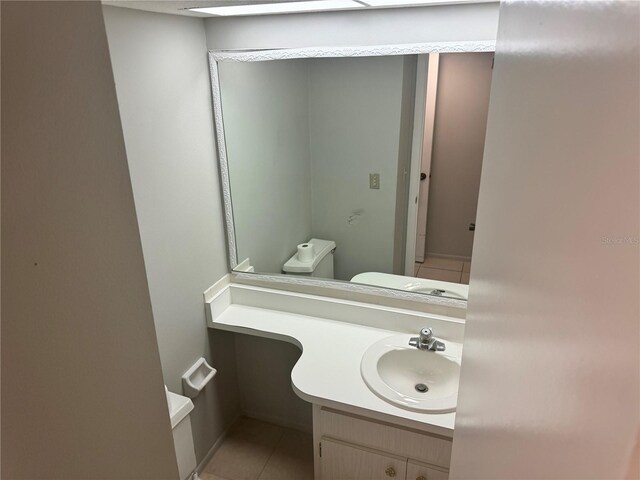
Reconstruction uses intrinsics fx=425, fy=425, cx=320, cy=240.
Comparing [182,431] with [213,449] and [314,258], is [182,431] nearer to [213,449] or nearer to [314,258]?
[213,449]

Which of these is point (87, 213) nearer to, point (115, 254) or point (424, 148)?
point (115, 254)

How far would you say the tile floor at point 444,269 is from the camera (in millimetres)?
1847

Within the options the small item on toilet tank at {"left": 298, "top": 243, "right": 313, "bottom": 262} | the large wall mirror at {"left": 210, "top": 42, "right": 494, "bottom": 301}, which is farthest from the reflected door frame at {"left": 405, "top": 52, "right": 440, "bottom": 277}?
the small item on toilet tank at {"left": 298, "top": 243, "right": 313, "bottom": 262}

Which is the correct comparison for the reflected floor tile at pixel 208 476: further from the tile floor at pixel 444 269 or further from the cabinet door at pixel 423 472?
the tile floor at pixel 444 269

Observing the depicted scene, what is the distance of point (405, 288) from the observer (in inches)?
74.4

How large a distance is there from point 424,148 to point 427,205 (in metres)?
0.25

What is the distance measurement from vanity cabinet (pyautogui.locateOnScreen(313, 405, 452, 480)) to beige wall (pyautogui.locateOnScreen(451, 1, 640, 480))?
1.22 m

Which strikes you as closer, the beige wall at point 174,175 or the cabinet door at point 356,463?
the beige wall at point 174,175

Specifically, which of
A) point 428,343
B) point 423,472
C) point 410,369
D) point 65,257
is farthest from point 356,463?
point 65,257

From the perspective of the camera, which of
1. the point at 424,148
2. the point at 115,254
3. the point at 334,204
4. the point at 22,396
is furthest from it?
the point at 334,204

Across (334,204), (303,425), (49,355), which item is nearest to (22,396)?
(49,355)

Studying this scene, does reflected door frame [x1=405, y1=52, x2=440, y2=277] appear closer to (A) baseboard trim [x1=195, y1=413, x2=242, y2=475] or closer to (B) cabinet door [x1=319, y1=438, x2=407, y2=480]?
(B) cabinet door [x1=319, y1=438, x2=407, y2=480]

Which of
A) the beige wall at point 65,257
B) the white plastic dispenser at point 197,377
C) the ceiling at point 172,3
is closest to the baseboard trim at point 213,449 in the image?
the white plastic dispenser at point 197,377

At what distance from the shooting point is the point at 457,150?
5.67 ft
